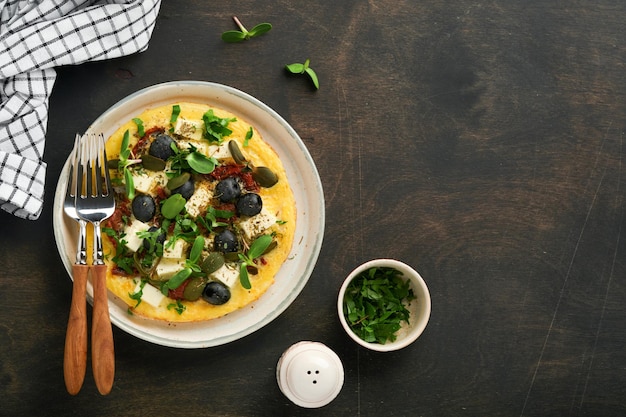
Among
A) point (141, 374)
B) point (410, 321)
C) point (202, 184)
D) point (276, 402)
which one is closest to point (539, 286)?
point (410, 321)

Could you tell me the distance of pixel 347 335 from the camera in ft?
8.14

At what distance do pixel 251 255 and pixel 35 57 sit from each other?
1.06 m

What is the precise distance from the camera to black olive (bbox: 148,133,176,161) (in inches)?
86.3

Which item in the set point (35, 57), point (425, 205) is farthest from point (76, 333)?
point (425, 205)

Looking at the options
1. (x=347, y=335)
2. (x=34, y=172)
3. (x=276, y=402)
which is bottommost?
(x=276, y=402)

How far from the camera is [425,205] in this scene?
253cm

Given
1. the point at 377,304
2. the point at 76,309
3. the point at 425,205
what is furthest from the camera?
the point at 425,205

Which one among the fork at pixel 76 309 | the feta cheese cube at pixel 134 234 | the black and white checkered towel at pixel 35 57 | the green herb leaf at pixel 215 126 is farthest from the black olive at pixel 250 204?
the black and white checkered towel at pixel 35 57

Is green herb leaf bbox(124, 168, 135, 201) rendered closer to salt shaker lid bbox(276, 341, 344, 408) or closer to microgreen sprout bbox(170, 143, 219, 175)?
microgreen sprout bbox(170, 143, 219, 175)

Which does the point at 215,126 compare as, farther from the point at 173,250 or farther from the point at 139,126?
the point at 173,250

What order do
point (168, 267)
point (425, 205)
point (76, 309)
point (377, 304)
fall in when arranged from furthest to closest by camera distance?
point (425, 205) → point (377, 304) → point (168, 267) → point (76, 309)

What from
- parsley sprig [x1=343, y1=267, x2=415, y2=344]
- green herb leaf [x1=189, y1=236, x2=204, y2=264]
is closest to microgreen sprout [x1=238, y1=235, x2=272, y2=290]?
green herb leaf [x1=189, y1=236, x2=204, y2=264]

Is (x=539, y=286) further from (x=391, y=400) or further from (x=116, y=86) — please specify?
(x=116, y=86)

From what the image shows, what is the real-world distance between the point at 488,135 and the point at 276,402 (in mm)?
1404
